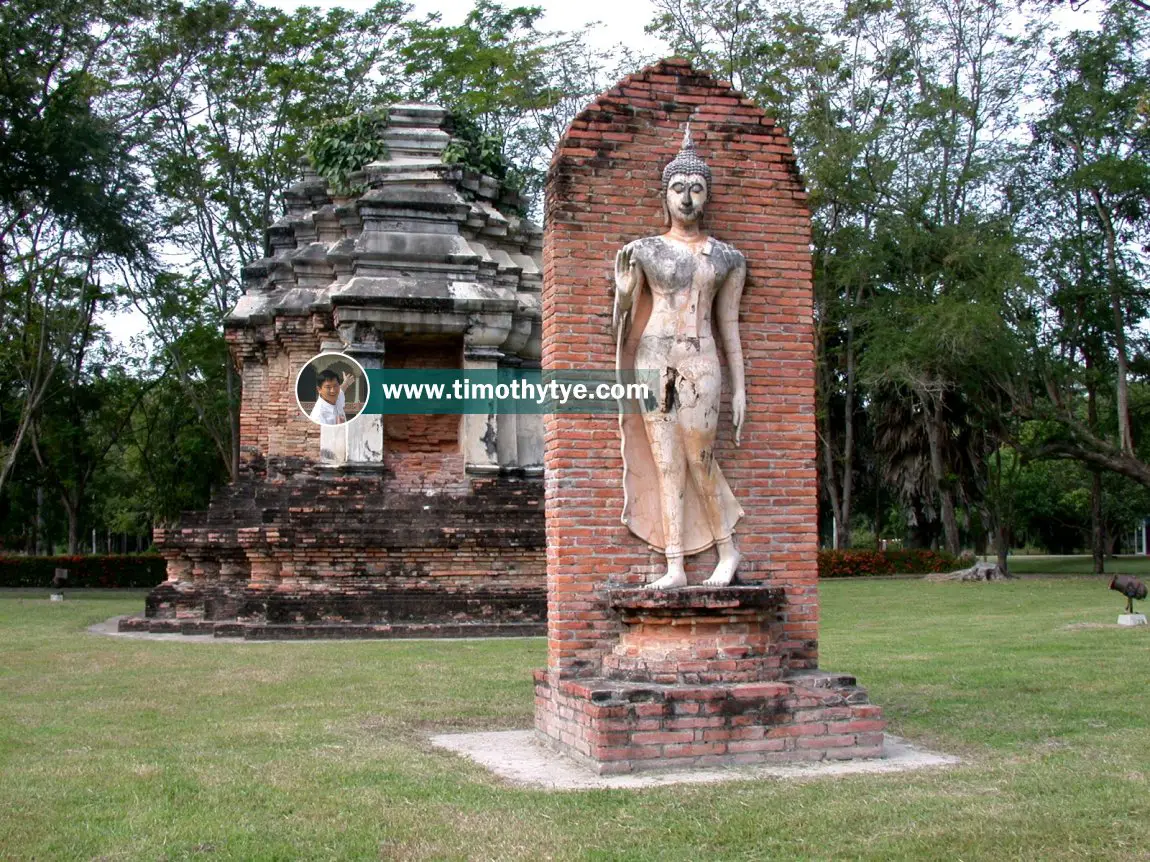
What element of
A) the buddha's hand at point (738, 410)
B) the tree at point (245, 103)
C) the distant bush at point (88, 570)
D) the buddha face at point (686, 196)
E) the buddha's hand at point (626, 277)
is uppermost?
the tree at point (245, 103)

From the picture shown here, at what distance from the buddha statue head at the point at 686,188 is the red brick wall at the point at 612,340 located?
0.17 metres

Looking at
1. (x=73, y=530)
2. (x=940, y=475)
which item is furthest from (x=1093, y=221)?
(x=73, y=530)

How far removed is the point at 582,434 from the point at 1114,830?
367cm

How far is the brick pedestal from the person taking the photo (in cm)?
720

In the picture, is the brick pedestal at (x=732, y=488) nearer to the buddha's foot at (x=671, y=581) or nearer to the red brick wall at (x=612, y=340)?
the red brick wall at (x=612, y=340)

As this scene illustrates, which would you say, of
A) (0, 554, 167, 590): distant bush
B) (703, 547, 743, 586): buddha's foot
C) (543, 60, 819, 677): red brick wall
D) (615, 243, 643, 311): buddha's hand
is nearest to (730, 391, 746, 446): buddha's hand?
(543, 60, 819, 677): red brick wall

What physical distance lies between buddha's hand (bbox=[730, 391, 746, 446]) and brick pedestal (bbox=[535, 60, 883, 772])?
68 millimetres

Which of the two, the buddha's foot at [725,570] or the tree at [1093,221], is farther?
the tree at [1093,221]

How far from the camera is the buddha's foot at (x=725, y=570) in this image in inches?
303

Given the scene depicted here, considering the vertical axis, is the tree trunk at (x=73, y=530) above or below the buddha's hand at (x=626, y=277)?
below

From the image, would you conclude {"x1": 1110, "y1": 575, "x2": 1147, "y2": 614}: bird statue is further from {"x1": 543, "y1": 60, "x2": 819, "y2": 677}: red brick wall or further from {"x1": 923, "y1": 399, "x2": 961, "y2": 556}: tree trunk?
{"x1": 923, "y1": 399, "x2": 961, "y2": 556}: tree trunk

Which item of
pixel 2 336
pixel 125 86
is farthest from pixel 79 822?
pixel 2 336

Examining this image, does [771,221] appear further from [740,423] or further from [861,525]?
[861,525]

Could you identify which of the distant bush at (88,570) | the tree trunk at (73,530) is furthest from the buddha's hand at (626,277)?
the tree trunk at (73,530)
